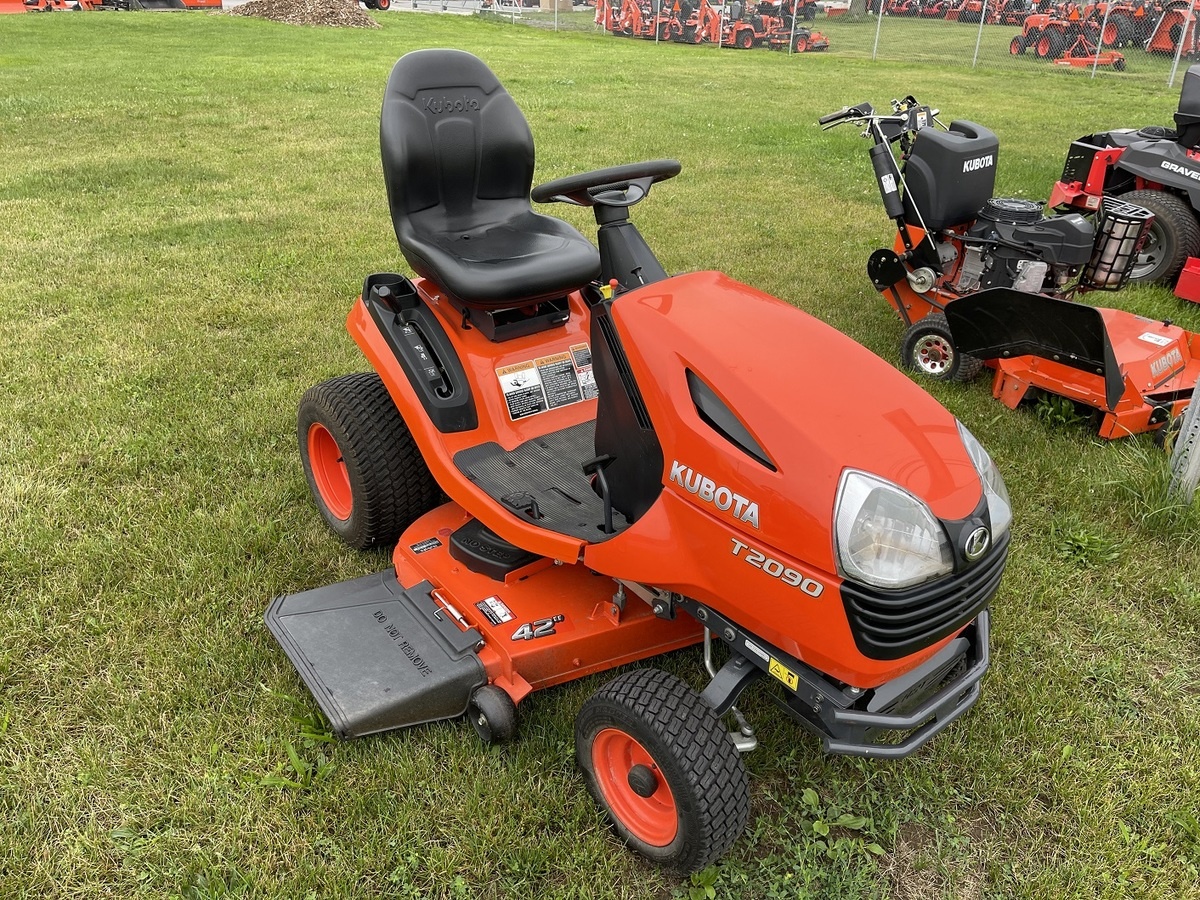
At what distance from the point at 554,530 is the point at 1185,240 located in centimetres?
497

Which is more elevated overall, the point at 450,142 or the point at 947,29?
the point at 450,142

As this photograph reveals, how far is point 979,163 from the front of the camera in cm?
432

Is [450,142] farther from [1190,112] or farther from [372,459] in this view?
[1190,112]

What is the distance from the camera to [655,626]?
2463 mm

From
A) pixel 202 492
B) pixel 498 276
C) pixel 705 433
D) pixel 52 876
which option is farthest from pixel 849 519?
pixel 202 492

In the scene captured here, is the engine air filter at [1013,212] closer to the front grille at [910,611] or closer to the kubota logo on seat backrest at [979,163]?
the kubota logo on seat backrest at [979,163]

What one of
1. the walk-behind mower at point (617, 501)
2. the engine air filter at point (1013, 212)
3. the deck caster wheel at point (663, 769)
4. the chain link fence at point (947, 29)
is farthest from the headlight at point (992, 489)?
the chain link fence at point (947, 29)

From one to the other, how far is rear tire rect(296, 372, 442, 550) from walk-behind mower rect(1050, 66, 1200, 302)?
14.7 ft

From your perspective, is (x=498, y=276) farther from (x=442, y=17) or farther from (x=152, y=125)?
(x=442, y=17)

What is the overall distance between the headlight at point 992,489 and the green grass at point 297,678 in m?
0.34

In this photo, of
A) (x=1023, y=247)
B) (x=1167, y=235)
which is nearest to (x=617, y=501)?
(x=1023, y=247)

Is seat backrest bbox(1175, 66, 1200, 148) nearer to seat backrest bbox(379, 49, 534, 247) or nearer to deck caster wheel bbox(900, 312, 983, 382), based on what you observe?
deck caster wheel bbox(900, 312, 983, 382)

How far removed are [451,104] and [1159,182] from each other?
4.70 metres

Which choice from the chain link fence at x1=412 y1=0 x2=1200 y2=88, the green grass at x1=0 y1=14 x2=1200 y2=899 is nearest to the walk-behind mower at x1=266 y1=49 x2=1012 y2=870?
the green grass at x1=0 y1=14 x2=1200 y2=899
